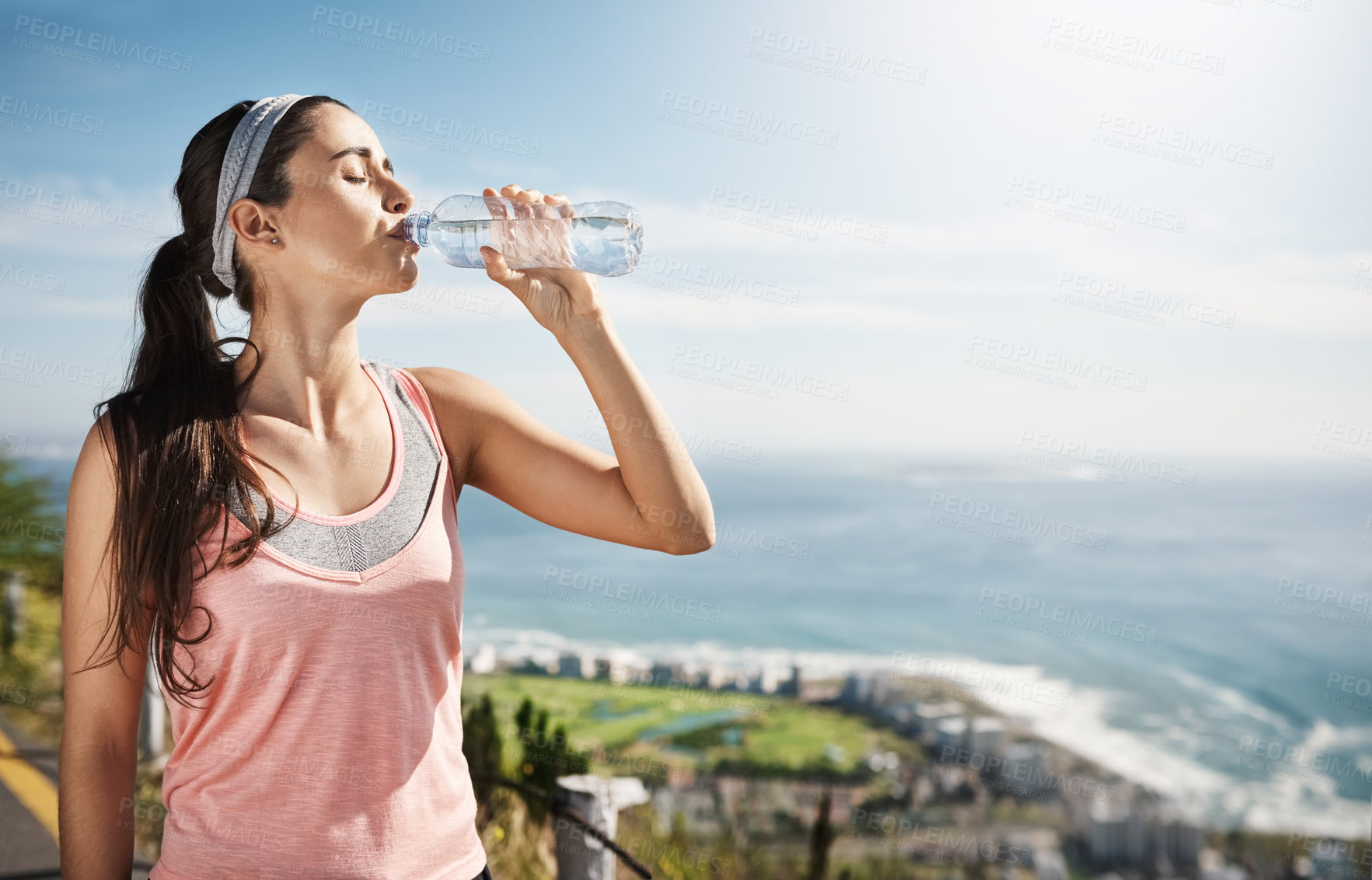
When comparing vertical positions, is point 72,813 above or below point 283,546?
below

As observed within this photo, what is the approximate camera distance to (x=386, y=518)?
1444 millimetres

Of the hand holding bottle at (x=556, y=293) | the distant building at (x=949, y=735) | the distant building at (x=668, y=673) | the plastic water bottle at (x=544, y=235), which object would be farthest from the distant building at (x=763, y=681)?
the hand holding bottle at (x=556, y=293)

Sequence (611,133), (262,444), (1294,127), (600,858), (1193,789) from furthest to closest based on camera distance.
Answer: (611,133) < (1294,127) < (1193,789) < (600,858) < (262,444)

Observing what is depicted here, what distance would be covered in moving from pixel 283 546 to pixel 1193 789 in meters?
21.7

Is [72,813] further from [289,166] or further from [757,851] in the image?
[757,851]

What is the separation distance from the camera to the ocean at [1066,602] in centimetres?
2175

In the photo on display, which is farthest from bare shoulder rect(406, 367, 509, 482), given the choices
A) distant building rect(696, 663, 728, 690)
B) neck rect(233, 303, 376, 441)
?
distant building rect(696, 663, 728, 690)

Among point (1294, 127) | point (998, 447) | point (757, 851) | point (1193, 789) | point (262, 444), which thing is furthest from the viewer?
point (998, 447)

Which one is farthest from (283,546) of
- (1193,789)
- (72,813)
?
(1193,789)

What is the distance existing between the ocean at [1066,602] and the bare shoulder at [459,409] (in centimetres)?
1996

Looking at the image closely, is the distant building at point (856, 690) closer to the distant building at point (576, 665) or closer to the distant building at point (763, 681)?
the distant building at point (763, 681)

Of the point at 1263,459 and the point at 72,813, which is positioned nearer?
the point at 72,813

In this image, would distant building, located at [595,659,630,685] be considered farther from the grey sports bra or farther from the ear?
the ear

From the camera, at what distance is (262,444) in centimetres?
148
